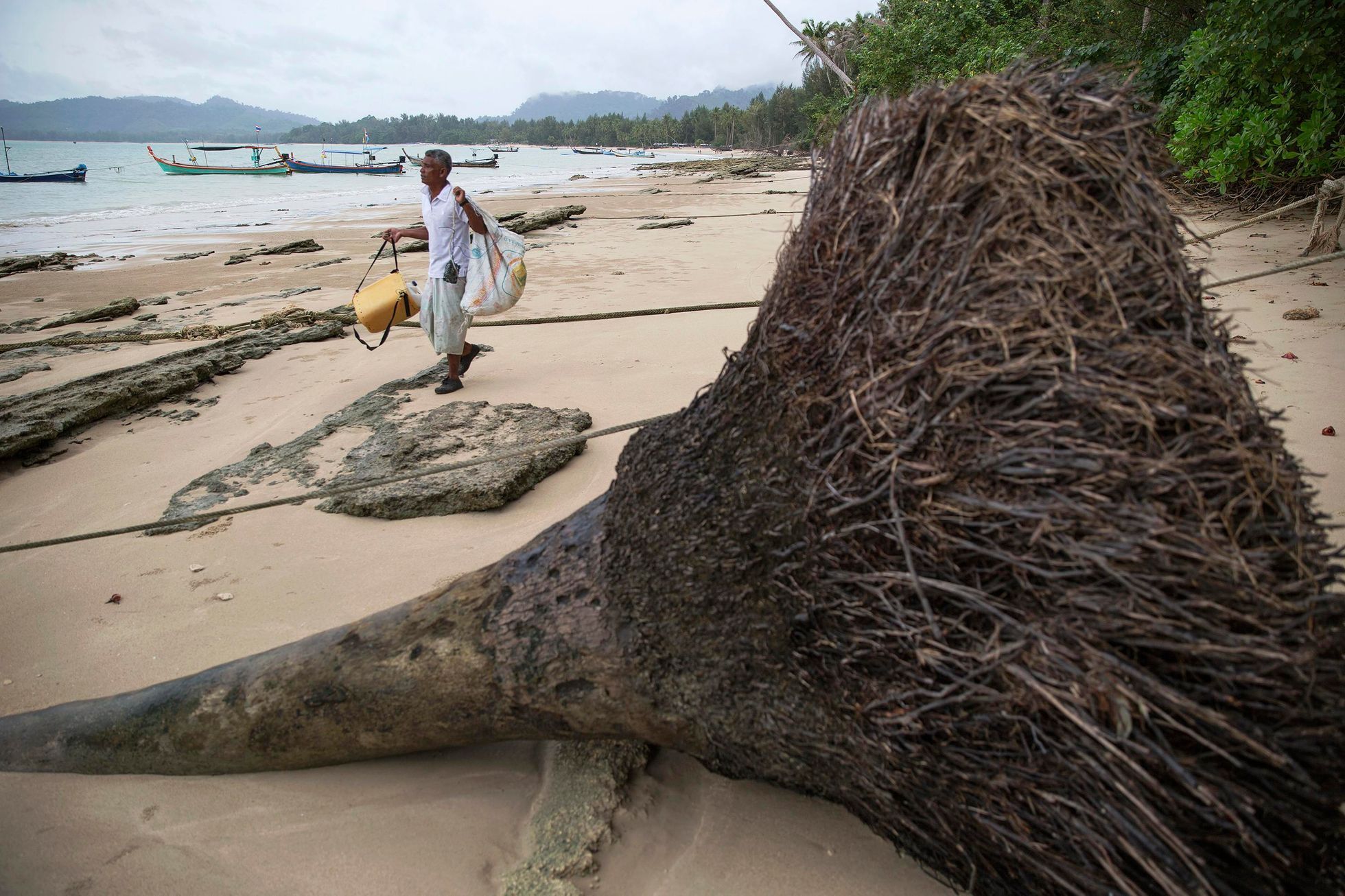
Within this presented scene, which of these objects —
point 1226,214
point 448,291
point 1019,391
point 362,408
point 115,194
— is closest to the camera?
point 1019,391

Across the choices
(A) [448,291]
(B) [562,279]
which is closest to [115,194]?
(B) [562,279]

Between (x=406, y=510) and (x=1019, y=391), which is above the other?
(x=1019, y=391)

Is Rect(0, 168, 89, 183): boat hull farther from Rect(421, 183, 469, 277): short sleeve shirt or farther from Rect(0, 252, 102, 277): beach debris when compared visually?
Rect(421, 183, 469, 277): short sleeve shirt

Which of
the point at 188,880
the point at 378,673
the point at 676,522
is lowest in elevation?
the point at 188,880

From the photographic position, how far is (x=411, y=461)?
4348 millimetres

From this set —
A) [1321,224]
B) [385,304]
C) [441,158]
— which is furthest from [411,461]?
[1321,224]

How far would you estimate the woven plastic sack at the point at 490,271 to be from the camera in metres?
5.76

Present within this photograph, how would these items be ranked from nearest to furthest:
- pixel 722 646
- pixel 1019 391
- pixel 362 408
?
pixel 1019 391 → pixel 722 646 → pixel 362 408

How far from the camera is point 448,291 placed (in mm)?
5762

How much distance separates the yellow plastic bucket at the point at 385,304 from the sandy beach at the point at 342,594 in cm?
49

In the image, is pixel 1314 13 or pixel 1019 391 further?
pixel 1314 13

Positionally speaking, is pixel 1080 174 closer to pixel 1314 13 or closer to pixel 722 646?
pixel 722 646

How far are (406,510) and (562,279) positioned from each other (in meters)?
6.68

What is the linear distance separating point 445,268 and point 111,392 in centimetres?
260
